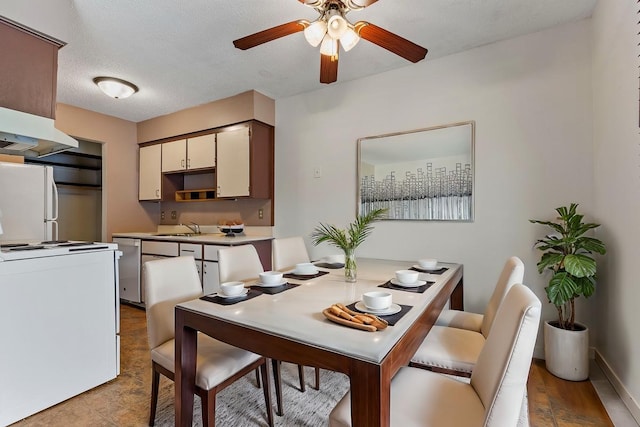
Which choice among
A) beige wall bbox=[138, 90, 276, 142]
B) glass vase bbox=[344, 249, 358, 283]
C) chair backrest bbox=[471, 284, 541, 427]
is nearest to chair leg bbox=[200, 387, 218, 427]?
glass vase bbox=[344, 249, 358, 283]

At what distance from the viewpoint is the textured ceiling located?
2.04 meters

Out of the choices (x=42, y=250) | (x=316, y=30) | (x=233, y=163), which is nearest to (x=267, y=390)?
(x=42, y=250)

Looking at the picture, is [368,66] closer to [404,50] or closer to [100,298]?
[404,50]

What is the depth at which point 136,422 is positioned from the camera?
5.57 feet

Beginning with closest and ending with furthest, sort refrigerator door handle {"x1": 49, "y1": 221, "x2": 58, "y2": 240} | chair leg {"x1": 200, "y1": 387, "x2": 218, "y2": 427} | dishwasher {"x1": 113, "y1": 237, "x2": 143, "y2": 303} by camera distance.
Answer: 1. chair leg {"x1": 200, "y1": 387, "x2": 218, "y2": 427}
2. refrigerator door handle {"x1": 49, "y1": 221, "x2": 58, "y2": 240}
3. dishwasher {"x1": 113, "y1": 237, "x2": 143, "y2": 303}

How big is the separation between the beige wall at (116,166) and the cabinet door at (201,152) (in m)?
1.14

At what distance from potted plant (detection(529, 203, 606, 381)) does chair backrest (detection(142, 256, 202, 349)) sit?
2.29m

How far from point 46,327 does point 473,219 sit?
3.11 meters

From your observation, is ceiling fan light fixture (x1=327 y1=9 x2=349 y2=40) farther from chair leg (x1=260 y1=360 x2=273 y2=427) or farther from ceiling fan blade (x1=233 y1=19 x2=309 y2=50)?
chair leg (x1=260 y1=360 x2=273 y2=427)

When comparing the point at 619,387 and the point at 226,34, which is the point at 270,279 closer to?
the point at 226,34

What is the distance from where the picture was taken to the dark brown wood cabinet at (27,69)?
1930 millimetres

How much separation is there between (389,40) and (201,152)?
2941 millimetres

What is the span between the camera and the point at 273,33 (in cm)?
172

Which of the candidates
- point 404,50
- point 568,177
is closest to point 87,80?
point 404,50
